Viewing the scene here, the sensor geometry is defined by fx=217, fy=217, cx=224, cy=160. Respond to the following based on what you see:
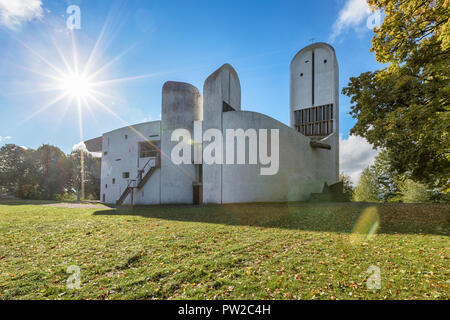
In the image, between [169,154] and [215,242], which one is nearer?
[215,242]

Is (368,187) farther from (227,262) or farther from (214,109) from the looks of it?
(227,262)

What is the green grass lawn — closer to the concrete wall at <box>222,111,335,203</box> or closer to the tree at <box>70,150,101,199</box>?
the concrete wall at <box>222,111,335,203</box>

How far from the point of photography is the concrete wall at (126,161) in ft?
73.9

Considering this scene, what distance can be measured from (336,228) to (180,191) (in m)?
15.6

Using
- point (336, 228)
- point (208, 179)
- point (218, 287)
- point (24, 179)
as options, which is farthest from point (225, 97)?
point (24, 179)

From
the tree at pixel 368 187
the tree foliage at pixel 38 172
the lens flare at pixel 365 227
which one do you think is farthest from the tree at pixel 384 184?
the tree foliage at pixel 38 172

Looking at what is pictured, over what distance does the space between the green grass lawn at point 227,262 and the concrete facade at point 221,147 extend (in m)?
9.68

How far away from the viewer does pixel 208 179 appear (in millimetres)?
18406

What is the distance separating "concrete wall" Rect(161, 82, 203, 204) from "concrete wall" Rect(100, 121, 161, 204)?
1.18 metres

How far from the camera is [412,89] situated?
368 inches

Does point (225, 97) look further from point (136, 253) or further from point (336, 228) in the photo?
point (136, 253)

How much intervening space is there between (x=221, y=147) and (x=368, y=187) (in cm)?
3731

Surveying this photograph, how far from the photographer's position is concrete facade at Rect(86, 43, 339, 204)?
58.6 feet

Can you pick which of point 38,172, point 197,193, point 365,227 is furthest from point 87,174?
point 365,227
